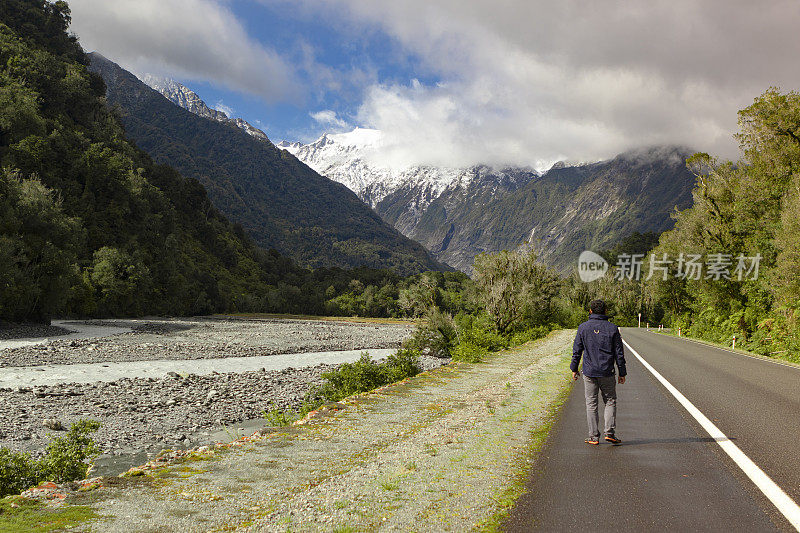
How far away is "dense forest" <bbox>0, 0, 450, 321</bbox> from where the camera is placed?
45.9 m

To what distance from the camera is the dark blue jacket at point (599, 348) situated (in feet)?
24.0

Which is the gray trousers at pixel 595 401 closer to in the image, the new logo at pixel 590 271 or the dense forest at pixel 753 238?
the dense forest at pixel 753 238

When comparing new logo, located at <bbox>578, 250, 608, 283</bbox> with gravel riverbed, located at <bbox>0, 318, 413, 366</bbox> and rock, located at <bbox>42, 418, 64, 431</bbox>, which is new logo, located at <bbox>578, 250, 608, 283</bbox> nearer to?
gravel riverbed, located at <bbox>0, 318, 413, 366</bbox>

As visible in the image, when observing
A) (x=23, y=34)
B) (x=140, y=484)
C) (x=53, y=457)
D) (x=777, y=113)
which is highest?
(x=23, y=34)

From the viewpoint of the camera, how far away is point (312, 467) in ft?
21.1

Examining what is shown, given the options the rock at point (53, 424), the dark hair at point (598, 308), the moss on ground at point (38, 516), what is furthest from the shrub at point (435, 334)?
the moss on ground at point (38, 516)

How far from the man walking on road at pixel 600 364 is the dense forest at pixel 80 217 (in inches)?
Answer: 1768

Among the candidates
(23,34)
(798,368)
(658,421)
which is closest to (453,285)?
(23,34)

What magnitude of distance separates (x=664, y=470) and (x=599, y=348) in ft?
5.97

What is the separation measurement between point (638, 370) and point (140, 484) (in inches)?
638

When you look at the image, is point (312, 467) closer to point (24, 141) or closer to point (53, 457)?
point (53, 457)

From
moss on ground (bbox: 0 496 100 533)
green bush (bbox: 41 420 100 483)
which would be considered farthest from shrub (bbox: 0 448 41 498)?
moss on ground (bbox: 0 496 100 533)

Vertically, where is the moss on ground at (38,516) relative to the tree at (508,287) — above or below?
below

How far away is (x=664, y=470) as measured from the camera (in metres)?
6.03
